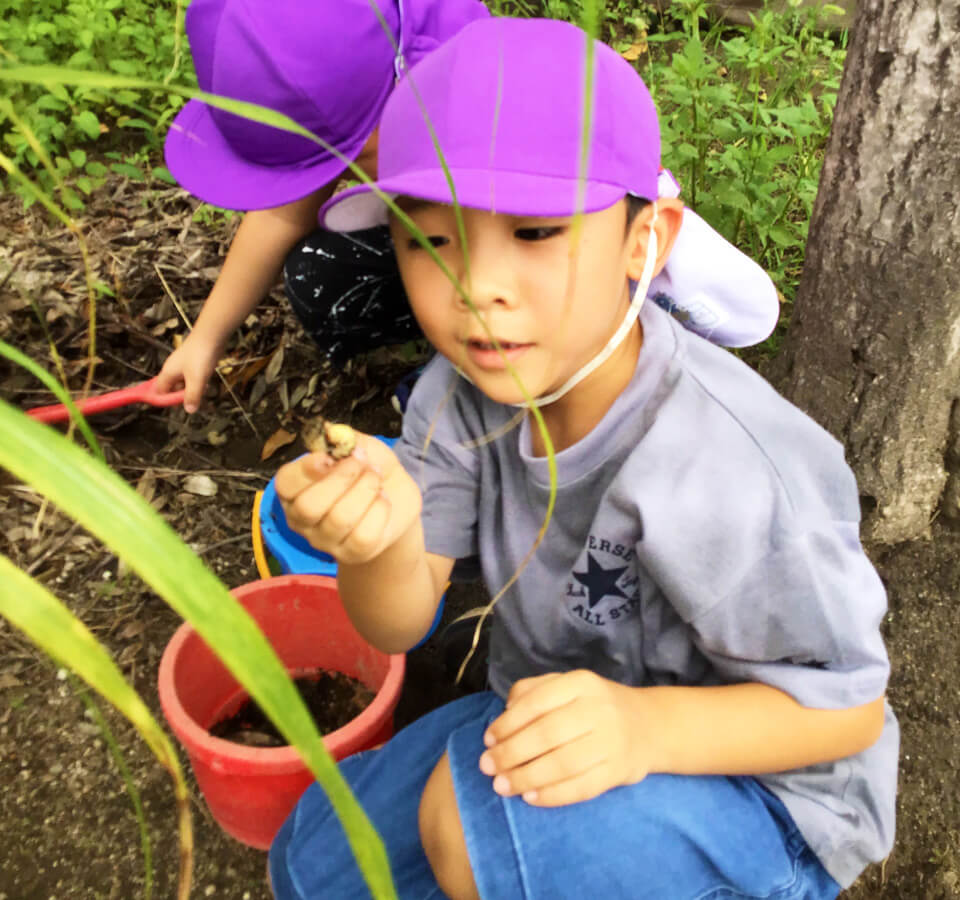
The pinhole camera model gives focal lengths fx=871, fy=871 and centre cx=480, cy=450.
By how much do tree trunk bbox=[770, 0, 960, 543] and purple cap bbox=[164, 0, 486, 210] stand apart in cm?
69

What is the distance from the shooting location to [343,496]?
73cm

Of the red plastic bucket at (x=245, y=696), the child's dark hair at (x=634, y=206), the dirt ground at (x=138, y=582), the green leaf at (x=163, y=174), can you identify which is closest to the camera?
the child's dark hair at (x=634, y=206)

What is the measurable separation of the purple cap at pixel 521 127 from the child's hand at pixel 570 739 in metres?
0.49

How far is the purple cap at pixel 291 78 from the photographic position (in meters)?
1.30

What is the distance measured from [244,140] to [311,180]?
5.5 inches

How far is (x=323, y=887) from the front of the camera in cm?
118

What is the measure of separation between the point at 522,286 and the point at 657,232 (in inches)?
8.6

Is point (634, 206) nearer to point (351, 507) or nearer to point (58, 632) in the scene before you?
point (351, 507)

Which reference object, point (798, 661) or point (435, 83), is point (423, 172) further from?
point (798, 661)

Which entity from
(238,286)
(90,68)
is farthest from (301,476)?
(90,68)

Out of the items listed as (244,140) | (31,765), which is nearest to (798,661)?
(244,140)

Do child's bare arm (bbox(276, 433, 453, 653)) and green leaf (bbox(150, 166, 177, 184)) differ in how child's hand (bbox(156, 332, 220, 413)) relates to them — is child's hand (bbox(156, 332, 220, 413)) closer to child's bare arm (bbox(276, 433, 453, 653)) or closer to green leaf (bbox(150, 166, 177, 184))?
child's bare arm (bbox(276, 433, 453, 653))

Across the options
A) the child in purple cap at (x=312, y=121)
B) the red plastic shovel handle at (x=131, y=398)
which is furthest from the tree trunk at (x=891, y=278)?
the red plastic shovel handle at (x=131, y=398)

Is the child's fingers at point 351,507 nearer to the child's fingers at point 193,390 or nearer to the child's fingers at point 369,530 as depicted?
the child's fingers at point 369,530
